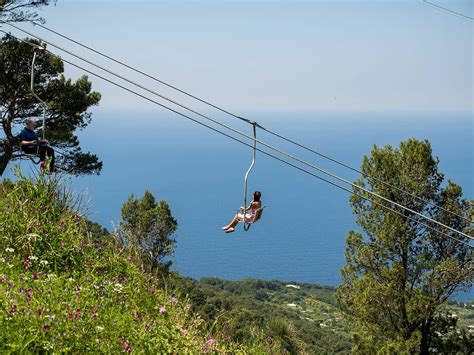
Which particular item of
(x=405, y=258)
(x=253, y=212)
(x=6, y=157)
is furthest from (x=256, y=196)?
(x=6, y=157)

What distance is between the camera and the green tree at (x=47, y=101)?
20.9 meters

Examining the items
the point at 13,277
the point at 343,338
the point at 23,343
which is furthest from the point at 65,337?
the point at 343,338

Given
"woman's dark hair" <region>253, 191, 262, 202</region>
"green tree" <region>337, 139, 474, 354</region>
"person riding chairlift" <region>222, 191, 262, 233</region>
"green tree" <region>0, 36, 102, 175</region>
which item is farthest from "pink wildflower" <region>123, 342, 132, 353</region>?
"green tree" <region>0, 36, 102, 175</region>

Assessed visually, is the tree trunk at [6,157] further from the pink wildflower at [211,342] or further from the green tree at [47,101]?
the pink wildflower at [211,342]

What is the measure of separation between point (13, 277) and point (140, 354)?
1965 mm

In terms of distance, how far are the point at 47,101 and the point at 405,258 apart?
1393cm

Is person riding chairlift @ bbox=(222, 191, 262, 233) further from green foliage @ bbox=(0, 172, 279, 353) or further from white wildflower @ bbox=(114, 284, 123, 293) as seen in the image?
white wildflower @ bbox=(114, 284, 123, 293)

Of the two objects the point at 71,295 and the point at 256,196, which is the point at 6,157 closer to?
the point at 256,196

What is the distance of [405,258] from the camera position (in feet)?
58.4

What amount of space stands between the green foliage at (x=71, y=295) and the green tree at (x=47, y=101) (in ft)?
42.3

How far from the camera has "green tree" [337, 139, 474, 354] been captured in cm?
1736

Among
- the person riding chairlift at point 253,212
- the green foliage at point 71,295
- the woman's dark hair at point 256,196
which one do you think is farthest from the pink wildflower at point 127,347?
the woman's dark hair at point 256,196

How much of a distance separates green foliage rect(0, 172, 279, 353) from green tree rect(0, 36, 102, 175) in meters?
12.9

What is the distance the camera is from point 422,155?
17844 millimetres
